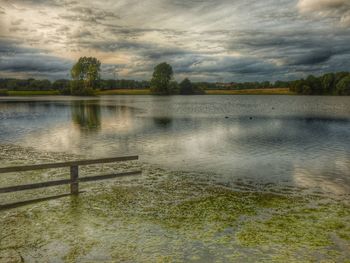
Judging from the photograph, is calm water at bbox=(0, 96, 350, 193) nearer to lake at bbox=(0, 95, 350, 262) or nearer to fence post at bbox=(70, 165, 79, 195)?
lake at bbox=(0, 95, 350, 262)

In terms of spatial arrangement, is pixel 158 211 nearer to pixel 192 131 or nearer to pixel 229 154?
pixel 229 154

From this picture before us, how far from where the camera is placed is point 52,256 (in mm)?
9859

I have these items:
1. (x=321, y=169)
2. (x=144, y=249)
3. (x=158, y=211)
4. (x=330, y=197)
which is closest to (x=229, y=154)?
(x=321, y=169)

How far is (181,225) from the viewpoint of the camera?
41.0 feet

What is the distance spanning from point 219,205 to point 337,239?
207 inches

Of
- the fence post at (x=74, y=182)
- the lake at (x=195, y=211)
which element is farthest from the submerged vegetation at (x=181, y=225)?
the fence post at (x=74, y=182)

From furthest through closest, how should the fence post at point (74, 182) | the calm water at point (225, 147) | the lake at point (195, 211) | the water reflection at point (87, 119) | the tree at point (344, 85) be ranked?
1. the tree at point (344, 85)
2. the water reflection at point (87, 119)
3. the calm water at point (225, 147)
4. the fence post at point (74, 182)
5. the lake at point (195, 211)

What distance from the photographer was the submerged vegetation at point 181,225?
1016cm

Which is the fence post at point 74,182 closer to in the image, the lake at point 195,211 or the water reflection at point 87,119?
the lake at point 195,211

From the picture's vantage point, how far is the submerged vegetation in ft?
33.3

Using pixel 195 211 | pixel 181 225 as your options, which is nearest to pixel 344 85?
pixel 195 211

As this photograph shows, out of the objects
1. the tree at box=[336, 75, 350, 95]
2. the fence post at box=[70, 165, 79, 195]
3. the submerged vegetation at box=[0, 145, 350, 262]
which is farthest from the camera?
the tree at box=[336, 75, 350, 95]

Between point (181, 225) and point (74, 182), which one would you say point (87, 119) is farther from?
point (181, 225)

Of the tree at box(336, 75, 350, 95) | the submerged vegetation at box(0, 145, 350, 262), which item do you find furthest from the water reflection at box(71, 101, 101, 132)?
the tree at box(336, 75, 350, 95)
